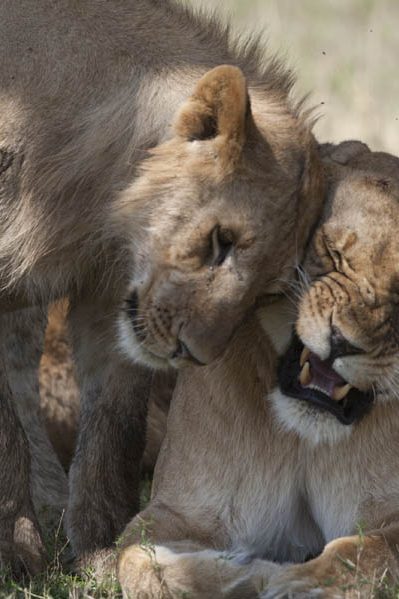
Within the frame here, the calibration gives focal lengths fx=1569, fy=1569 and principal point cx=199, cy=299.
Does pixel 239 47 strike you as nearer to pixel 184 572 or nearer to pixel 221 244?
pixel 221 244

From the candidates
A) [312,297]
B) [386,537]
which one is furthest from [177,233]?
[386,537]

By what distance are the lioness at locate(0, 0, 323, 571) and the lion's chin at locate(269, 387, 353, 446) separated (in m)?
0.22

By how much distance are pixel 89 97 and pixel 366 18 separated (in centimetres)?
598

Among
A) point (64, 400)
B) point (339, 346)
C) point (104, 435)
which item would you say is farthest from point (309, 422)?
point (64, 400)

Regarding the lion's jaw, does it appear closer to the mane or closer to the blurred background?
the mane

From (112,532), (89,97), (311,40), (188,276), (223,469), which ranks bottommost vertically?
(112,532)

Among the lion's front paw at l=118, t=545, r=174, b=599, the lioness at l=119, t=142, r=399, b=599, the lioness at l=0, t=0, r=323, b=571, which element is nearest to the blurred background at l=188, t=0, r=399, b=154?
the lioness at l=0, t=0, r=323, b=571

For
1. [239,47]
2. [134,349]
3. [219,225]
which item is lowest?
[134,349]

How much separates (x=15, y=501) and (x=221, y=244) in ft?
3.06

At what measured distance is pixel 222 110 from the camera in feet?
11.8

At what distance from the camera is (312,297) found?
Result: 3535mm

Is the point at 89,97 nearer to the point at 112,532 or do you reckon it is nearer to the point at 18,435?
the point at 18,435

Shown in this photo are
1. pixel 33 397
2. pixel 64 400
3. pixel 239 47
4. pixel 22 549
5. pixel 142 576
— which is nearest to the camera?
pixel 142 576

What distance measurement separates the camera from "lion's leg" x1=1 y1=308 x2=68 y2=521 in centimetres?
477
